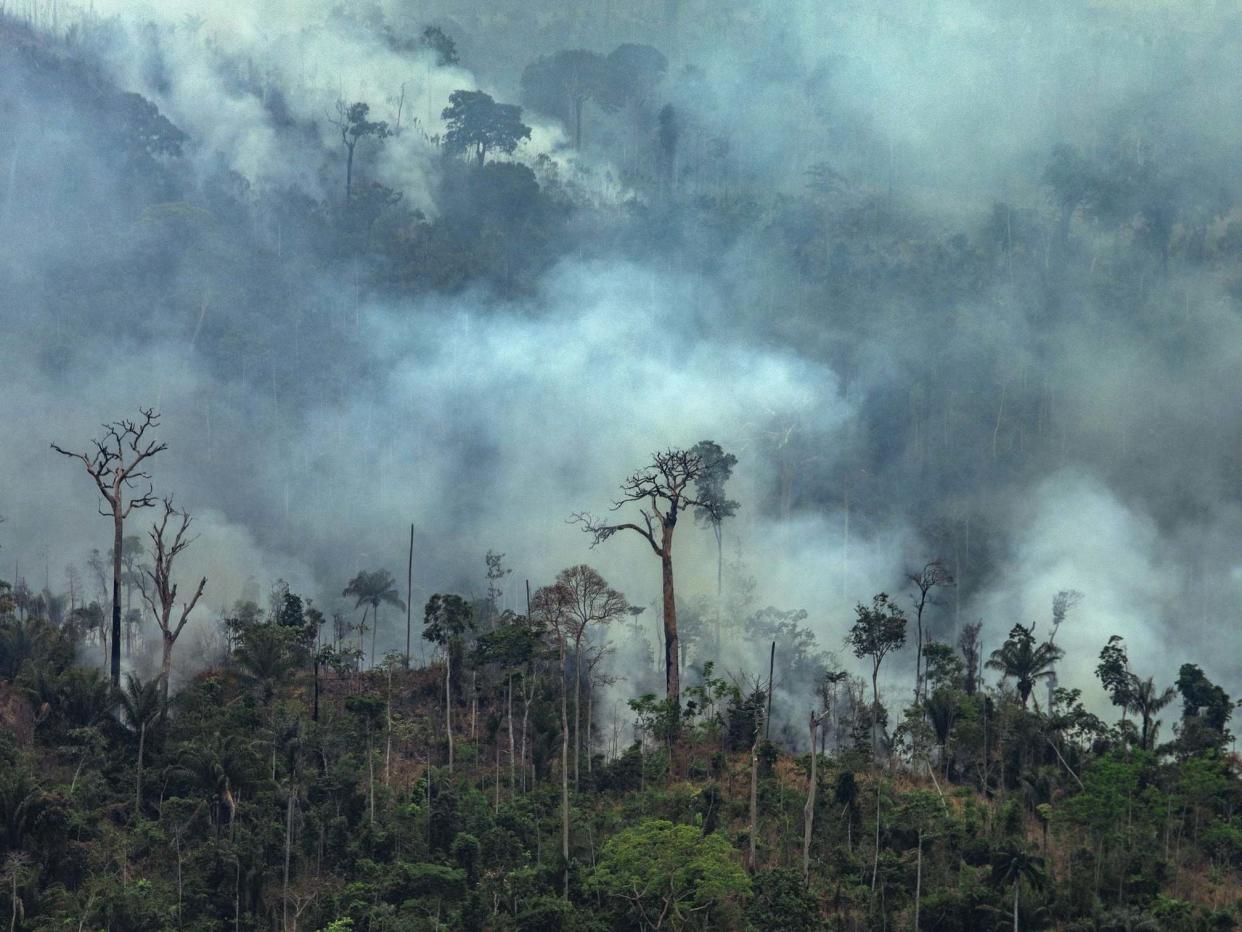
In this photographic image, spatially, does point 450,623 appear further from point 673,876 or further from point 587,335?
point 587,335

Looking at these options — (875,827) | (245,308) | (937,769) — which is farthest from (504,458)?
(875,827)

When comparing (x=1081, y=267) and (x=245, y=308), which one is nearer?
(x=245, y=308)

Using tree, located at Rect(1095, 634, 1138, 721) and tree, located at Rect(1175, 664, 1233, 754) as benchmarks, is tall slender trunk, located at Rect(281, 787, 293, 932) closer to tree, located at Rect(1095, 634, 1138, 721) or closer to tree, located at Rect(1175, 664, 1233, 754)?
tree, located at Rect(1095, 634, 1138, 721)

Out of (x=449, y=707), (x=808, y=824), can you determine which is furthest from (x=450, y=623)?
(x=808, y=824)

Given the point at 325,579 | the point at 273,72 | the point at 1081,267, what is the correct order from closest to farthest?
the point at 325,579 → the point at 1081,267 → the point at 273,72

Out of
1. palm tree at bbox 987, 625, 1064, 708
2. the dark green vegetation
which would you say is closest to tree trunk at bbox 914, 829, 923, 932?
the dark green vegetation

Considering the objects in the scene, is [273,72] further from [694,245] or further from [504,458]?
[504,458]

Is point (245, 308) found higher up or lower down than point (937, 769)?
higher up
